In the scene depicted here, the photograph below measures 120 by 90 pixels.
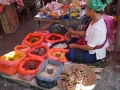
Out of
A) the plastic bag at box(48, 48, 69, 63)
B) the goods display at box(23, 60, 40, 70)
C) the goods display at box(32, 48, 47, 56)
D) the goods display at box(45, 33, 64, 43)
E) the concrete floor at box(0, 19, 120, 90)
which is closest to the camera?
the concrete floor at box(0, 19, 120, 90)

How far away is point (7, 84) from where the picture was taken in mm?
2326

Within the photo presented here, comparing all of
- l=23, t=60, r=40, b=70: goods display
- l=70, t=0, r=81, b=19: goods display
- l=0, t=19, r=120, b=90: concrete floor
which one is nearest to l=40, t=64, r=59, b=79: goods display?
l=23, t=60, r=40, b=70: goods display

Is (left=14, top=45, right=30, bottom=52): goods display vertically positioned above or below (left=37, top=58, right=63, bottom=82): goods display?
above

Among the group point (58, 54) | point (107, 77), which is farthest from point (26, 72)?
point (107, 77)

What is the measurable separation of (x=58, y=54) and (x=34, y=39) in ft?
2.02

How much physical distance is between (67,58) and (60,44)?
40cm

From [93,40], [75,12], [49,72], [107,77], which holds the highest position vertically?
[75,12]

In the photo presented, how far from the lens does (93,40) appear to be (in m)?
2.14

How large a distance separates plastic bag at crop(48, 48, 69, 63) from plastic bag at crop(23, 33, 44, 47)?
1.13 ft

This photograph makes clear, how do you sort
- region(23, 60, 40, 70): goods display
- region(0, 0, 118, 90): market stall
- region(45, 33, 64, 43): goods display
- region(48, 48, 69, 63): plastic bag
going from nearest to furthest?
region(0, 0, 118, 90): market stall
region(23, 60, 40, 70): goods display
region(48, 48, 69, 63): plastic bag
region(45, 33, 64, 43): goods display

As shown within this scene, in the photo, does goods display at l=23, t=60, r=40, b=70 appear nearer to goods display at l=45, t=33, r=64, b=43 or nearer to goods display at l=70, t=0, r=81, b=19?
goods display at l=45, t=33, r=64, b=43

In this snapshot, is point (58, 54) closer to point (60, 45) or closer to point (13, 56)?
point (60, 45)

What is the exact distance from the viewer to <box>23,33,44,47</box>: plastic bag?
9.04 ft

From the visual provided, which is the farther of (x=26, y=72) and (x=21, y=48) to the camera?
(x=21, y=48)
